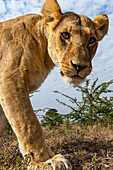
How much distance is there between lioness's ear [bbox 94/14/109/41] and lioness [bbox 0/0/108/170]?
91 millimetres

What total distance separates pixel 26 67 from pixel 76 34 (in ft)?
2.84

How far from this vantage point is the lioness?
2.35 m

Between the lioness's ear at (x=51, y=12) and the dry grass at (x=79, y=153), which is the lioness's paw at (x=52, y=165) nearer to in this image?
the dry grass at (x=79, y=153)

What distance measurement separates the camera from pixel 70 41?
8.95 feet

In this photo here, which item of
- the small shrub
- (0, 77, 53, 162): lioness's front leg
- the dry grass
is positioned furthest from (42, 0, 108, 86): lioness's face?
the small shrub

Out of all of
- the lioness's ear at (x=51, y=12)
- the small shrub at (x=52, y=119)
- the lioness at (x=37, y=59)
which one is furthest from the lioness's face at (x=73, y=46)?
the small shrub at (x=52, y=119)

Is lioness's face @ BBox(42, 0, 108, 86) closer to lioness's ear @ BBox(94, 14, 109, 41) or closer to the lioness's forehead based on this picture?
the lioness's forehead

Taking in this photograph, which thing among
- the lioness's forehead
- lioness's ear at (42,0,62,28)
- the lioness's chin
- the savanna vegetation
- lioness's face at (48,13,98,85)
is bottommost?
the savanna vegetation

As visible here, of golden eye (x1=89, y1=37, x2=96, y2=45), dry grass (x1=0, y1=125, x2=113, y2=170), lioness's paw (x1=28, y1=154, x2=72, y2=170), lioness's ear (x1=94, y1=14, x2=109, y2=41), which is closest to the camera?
lioness's paw (x1=28, y1=154, x2=72, y2=170)

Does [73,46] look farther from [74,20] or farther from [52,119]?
[52,119]

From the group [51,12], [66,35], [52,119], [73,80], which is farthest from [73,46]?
[52,119]

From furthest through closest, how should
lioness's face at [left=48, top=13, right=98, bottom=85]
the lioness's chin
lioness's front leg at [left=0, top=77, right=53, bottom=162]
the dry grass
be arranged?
the lioness's chin
lioness's face at [left=48, top=13, right=98, bottom=85]
the dry grass
lioness's front leg at [left=0, top=77, right=53, bottom=162]

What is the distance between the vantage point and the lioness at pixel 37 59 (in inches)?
92.6

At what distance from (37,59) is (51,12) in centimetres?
82
